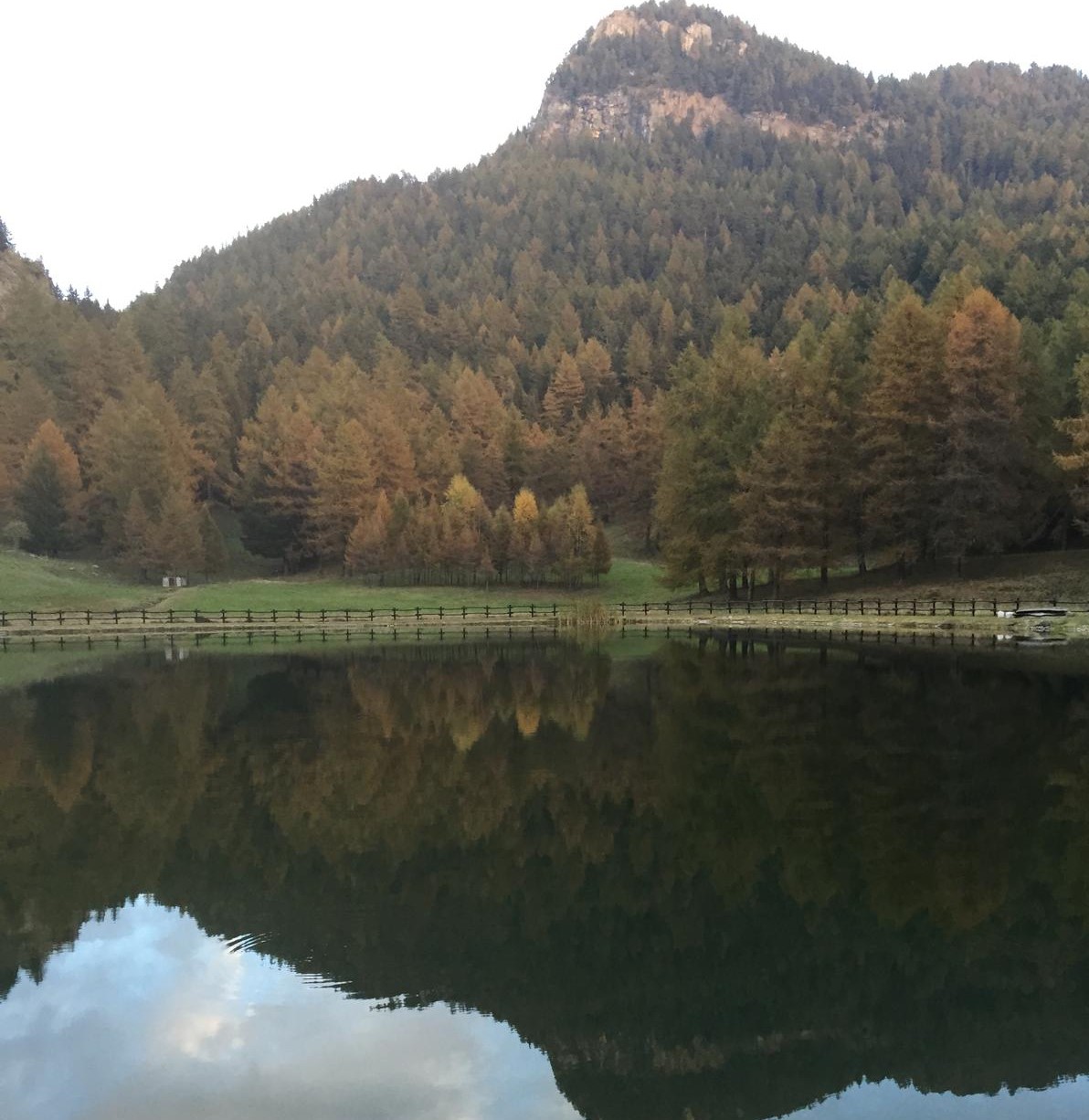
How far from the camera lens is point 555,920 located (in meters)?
15.6

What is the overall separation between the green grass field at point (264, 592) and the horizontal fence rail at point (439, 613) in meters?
2.56

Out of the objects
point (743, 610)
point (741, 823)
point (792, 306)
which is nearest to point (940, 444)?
point (743, 610)

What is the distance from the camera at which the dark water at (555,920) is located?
11.4m

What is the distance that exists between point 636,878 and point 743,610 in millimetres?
50732

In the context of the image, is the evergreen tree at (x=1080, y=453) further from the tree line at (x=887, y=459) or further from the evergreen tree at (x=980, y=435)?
the evergreen tree at (x=980, y=435)

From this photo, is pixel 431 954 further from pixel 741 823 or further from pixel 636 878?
pixel 741 823

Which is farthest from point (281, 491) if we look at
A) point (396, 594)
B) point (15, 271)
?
point (15, 271)

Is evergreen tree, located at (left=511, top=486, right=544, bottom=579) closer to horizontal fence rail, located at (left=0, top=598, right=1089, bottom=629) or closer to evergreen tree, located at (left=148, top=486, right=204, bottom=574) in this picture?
horizontal fence rail, located at (left=0, top=598, right=1089, bottom=629)

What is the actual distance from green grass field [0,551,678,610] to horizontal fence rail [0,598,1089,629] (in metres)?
2.56

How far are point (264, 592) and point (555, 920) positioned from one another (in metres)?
75.2

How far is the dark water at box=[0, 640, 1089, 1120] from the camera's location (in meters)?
11.4

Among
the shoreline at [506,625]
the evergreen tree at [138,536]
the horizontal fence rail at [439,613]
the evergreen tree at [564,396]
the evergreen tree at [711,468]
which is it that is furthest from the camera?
the evergreen tree at [564,396]

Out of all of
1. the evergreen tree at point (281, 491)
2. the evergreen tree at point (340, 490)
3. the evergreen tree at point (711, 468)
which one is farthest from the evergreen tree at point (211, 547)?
the evergreen tree at point (711, 468)

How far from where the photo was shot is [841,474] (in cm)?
6981
